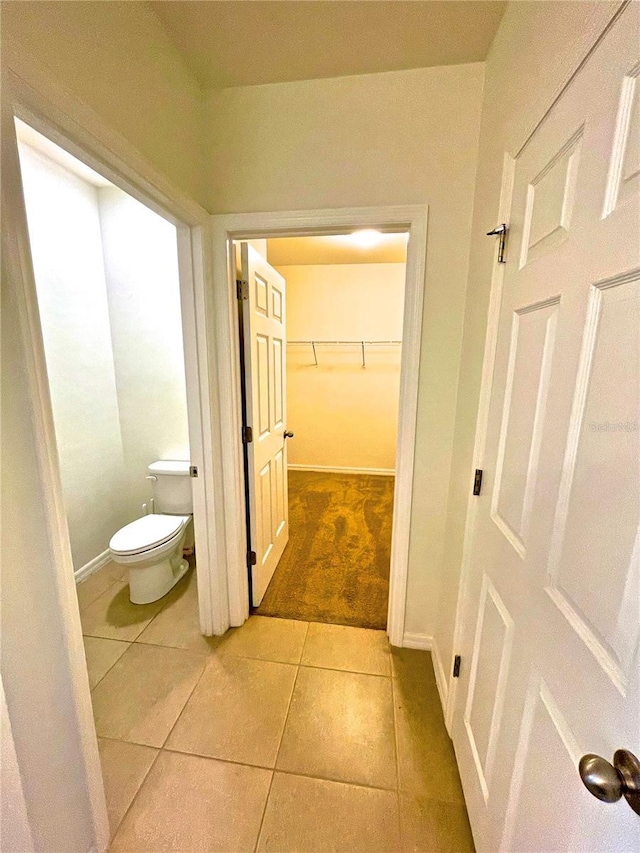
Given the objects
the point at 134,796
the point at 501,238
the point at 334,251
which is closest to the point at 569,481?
the point at 501,238

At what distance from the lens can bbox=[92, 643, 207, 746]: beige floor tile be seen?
52.2 inches

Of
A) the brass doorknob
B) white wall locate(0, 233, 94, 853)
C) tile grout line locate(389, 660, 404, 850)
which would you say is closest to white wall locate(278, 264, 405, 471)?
tile grout line locate(389, 660, 404, 850)

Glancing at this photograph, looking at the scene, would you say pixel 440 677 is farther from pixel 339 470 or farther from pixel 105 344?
pixel 339 470

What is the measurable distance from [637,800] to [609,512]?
1.10ft

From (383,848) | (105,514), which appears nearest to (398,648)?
(383,848)

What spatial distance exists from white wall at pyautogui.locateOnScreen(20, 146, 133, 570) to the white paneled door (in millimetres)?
2284

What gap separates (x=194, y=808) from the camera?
1.08 m

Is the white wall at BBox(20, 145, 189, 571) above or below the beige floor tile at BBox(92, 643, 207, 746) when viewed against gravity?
above

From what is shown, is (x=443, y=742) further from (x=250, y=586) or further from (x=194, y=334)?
(x=194, y=334)

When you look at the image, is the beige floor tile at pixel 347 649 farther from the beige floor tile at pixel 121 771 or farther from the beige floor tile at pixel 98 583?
the beige floor tile at pixel 98 583

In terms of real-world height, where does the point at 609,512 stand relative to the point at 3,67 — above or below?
below

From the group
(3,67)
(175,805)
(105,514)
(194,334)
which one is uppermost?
(3,67)

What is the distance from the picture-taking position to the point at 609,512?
0.50 metres

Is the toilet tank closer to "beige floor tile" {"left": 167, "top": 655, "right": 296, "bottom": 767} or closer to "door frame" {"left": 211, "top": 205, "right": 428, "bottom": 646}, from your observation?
"door frame" {"left": 211, "top": 205, "right": 428, "bottom": 646}
